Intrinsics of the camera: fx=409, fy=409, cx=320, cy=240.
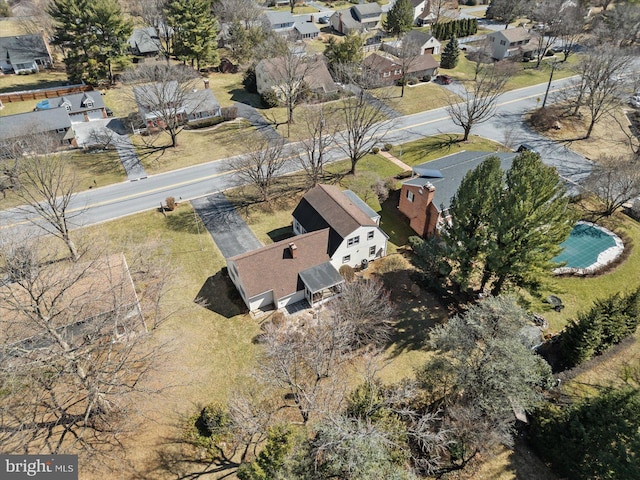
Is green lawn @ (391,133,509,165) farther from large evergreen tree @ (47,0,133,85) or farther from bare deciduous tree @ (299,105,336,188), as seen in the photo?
large evergreen tree @ (47,0,133,85)

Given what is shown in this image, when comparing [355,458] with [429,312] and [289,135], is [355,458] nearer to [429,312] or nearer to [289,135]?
[429,312]

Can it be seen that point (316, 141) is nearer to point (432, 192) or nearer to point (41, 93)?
point (432, 192)

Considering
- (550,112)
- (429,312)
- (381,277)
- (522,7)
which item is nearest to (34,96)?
(381,277)

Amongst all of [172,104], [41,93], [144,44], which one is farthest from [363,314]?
[144,44]

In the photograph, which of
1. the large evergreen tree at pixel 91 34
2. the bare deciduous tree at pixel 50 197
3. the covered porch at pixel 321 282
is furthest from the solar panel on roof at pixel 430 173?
the large evergreen tree at pixel 91 34

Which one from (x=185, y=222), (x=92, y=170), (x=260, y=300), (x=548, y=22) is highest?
(x=548, y=22)

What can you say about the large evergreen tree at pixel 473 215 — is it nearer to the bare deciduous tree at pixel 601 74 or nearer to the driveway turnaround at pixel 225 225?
the driveway turnaround at pixel 225 225

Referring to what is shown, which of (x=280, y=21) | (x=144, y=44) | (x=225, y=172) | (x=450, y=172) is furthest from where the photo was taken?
(x=280, y=21)

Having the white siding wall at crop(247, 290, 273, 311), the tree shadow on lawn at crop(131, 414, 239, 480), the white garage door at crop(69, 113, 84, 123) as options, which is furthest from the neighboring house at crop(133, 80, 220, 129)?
the tree shadow on lawn at crop(131, 414, 239, 480)
